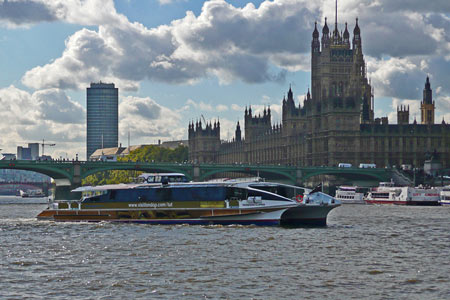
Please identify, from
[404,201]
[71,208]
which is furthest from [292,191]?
[404,201]

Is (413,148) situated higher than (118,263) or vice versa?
(413,148)

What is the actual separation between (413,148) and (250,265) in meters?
155

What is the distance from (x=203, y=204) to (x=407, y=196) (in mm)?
70311

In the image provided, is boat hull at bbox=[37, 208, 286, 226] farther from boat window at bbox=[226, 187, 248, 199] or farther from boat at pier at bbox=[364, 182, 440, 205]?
boat at pier at bbox=[364, 182, 440, 205]

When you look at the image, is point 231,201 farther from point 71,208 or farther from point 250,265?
point 250,265

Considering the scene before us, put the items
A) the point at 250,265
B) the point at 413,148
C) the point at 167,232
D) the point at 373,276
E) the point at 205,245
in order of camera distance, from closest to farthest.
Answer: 1. the point at 373,276
2. the point at 250,265
3. the point at 205,245
4. the point at 167,232
5. the point at 413,148

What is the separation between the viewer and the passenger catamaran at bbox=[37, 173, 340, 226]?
60156mm

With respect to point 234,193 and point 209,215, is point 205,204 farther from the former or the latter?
point 234,193

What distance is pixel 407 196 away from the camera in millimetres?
125188

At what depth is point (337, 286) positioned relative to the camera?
112 feet

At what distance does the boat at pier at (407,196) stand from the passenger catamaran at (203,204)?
208 ft

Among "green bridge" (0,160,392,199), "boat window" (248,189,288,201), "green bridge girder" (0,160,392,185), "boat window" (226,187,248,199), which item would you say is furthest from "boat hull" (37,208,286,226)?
"green bridge" (0,160,392,199)

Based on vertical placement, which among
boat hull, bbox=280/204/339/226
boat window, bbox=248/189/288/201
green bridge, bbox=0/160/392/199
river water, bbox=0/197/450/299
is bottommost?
river water, bbox=0/197/450/299

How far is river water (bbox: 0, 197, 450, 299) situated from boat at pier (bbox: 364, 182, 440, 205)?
63368 mm
